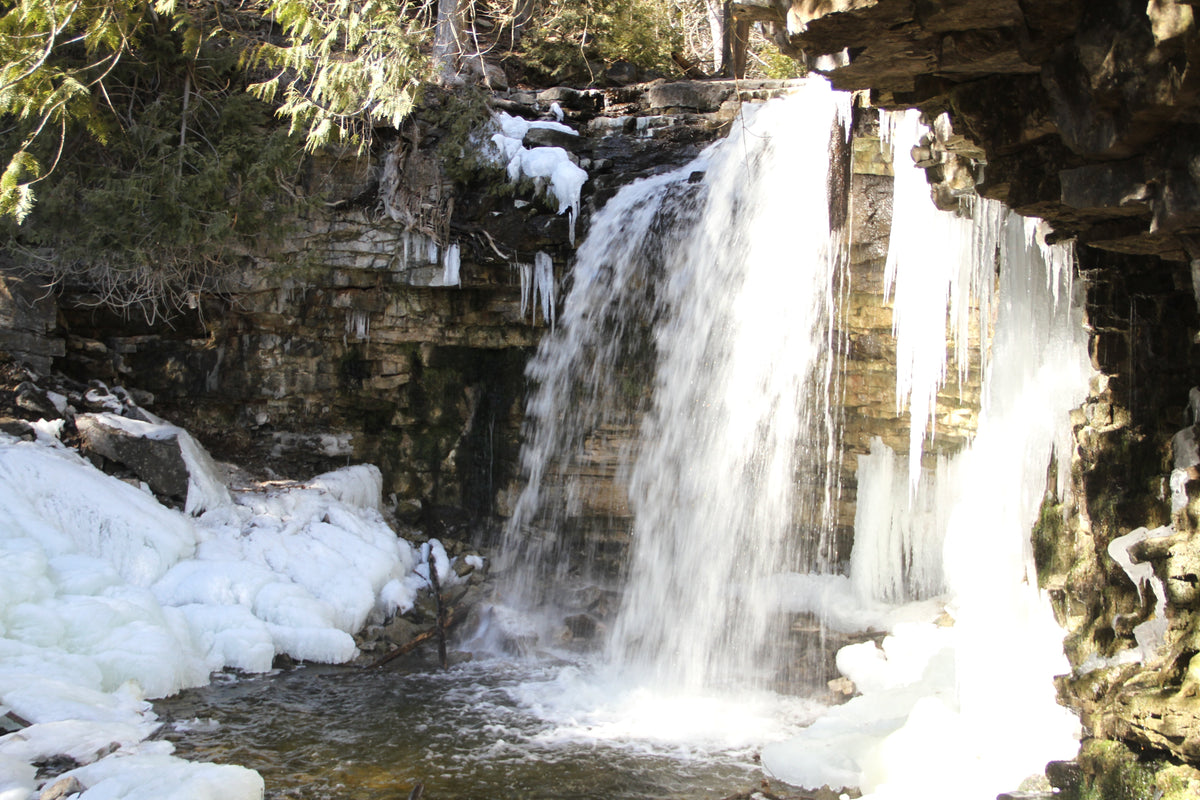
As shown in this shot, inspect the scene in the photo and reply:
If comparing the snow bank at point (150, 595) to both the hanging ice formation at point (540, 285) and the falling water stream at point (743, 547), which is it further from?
the hanging ice formation at point (540, 285)

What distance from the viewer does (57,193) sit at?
942 centimetres

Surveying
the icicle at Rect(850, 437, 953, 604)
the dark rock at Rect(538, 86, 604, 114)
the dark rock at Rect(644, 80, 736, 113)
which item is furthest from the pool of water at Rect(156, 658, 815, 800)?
the dark rock at Rect(538, 86, 604, 114)

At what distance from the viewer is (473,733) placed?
21.3 feet

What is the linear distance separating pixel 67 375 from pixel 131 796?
6895 millimetres

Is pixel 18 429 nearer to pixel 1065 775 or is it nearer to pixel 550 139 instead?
pixel 550 139

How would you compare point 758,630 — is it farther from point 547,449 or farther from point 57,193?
point 57,193

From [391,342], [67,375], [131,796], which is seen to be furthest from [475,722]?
[67,375]

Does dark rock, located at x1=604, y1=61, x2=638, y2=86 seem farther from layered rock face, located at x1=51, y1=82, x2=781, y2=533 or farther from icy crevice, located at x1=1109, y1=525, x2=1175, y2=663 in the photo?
icy crevice, located at x1=1109, y1=525, x2=1175, y2=663

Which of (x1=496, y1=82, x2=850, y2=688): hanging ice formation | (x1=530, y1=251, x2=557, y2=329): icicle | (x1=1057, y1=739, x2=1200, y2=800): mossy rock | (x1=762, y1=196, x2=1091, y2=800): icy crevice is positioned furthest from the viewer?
(x1=530, y1=251, x2=557, y2=329): icicle

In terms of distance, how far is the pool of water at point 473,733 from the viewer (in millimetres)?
5637

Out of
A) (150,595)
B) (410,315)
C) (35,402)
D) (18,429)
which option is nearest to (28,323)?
(35,402)

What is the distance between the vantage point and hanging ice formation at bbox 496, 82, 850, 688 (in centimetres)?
809

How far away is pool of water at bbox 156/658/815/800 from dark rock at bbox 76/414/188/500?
7.88 feet

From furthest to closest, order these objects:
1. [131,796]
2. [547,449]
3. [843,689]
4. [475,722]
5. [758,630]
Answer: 1. [547,449]
2. [758,630]
3. [843,689]
4. [475,722]
5. [131,796]
